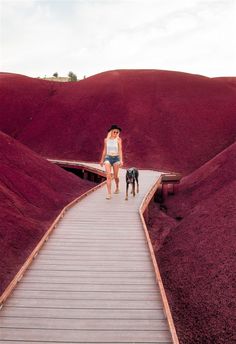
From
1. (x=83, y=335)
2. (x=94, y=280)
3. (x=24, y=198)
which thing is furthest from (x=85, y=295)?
(x=24, y=198)

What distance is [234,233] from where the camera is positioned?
11289 millimetres

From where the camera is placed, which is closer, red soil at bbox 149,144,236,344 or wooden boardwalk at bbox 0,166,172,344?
wooden boardwalk at bbox 0,166,172,344

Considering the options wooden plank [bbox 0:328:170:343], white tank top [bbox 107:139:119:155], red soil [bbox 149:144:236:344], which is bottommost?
red soil [bbox 149:144:236:344]

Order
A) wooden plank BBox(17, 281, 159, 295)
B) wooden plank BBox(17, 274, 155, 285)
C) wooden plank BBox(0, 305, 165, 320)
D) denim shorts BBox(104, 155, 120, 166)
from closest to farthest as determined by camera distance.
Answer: wooden plank BBox(0, 305, 165, 320), wooden plank BBox(17, 281, 159, 295), wooden plank BBox(17, 274, 155, 285), denim shorts BBox(104, 155, 120, 166)

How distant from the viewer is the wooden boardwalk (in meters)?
5.76

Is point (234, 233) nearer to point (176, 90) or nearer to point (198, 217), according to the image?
point (198, 217)

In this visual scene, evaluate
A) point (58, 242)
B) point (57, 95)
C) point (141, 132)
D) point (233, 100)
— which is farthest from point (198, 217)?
point (57, 95)

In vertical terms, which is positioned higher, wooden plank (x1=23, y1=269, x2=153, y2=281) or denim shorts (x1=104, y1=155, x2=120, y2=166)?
denim shorts (x1=104, y1=155, x2=120, y2=166)

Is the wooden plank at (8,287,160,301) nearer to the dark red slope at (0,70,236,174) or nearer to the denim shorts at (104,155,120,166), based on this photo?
the denim shorts at (104,155,120,166)

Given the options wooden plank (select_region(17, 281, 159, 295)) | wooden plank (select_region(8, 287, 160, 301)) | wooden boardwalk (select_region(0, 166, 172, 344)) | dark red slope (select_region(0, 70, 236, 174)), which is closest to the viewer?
wooden boardwalk (select_region(0, 166, 172, 344))

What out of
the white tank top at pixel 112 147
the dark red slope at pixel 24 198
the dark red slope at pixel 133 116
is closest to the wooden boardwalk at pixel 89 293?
the dark red slope at pixel 24 198

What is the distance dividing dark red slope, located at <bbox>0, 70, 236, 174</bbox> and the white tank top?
790 inches

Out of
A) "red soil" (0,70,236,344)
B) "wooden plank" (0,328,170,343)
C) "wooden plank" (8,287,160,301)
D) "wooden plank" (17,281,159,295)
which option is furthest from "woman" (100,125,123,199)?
"wooden plank" (0,328,170,343)

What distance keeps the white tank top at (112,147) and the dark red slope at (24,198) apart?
3235 mm
